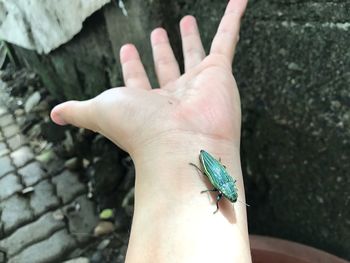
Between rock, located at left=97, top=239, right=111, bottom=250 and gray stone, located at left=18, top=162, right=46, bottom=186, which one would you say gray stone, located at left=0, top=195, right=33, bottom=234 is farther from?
rock, located at left=97, top=239, right=111, bottom=250

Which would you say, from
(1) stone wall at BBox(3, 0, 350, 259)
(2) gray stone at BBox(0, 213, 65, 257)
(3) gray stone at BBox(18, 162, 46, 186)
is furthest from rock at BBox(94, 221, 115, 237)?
(1) stone wall at BBox(3, 0, 350, 259)

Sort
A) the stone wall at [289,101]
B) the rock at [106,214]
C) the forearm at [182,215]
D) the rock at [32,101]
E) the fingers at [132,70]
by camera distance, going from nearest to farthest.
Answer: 1. the forearm at [182,215]
2. the stone wall at [289,101]
3. the fingers at [132,70]
4. the rock at [106,214]
5. the rock at [32,101]

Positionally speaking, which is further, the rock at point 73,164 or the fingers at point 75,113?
the rock at point 73,164

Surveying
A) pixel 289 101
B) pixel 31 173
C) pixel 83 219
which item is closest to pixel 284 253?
pixel 289 101

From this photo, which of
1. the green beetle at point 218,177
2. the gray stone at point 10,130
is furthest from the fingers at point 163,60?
the gray stone at point 10,130

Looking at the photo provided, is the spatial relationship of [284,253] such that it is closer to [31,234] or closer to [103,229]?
[103,229]

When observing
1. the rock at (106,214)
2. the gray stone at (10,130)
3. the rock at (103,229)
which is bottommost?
the rock at (103,229)

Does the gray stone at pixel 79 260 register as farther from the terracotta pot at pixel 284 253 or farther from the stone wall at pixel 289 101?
the terracotta pot at pixel 284 253
